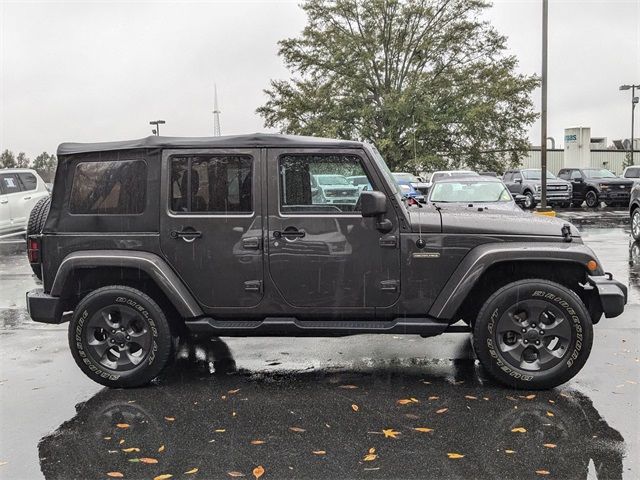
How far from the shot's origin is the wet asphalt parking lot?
139 inches

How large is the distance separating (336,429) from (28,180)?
1453 centimetres

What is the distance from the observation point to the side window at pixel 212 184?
4.80 m

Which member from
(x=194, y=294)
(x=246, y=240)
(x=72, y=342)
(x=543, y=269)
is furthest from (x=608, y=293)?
(x=72, y=342)

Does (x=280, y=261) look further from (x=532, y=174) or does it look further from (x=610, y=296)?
(x=532, y=174)

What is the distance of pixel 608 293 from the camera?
4.50 metres

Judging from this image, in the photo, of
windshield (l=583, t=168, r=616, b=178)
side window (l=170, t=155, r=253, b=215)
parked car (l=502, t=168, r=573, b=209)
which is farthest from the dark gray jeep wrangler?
windshield (l=583, t=168, r=616, b=178)

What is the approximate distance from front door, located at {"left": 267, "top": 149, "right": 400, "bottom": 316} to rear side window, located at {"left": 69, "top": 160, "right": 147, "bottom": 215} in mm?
1068

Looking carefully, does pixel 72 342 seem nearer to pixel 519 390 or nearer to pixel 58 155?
pixel 58 155

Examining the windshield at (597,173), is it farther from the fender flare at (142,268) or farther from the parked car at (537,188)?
the fender flare at (142,268)

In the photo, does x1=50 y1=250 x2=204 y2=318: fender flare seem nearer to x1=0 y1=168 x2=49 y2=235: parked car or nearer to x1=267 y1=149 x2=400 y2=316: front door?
x1=267 y1=149 x2=400 y2=316: front door

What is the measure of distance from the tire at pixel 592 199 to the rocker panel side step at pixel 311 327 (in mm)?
23910

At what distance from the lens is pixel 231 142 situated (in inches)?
190

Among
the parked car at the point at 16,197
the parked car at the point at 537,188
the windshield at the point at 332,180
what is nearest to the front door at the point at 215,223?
the windshield at the point at 332,180

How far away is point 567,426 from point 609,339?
95.9 inches
